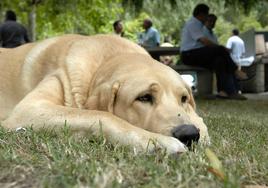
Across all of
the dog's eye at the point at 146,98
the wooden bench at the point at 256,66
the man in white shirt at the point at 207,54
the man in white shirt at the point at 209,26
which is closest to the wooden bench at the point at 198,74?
the man in white shirt at the point at 207,54

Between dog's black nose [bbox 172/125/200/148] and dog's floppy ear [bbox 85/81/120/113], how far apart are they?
0.64 meters

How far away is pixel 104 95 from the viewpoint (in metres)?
3.48

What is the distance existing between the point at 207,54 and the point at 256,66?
5.67 metres

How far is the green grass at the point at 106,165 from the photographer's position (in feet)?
6.43

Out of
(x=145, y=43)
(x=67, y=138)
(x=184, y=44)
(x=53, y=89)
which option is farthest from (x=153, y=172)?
(x=145, y=43)

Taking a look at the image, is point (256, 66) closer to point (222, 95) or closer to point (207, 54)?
point (222, 95)

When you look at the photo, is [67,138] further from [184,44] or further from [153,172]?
[184,44]

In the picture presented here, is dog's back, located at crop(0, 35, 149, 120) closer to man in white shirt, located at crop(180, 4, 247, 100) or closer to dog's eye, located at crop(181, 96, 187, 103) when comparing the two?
dog's eye, located at crop(181, 96, 187, 103)

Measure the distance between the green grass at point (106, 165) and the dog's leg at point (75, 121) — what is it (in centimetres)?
8

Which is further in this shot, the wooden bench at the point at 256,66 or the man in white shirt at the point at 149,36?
the wooden bench at the point at 256,66

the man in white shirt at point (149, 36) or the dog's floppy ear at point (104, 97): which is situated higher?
the dog's floppy ear at point (104, 97)

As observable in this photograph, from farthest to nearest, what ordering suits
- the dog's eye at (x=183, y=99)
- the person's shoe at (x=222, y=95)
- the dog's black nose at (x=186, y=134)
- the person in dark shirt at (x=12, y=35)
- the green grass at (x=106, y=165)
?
the person in dark shirt at (x=12, y=35) < the person's shoe at (x=222, y=95) < the dog's eye at (x=183, y=99) < the dog's black nose at (x=186, y=134) < the green grass at (x=106, y=165)

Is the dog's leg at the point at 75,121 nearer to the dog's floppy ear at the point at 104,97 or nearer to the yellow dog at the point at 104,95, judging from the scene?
the yellow dog at the point at 104,95

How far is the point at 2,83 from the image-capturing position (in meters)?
4.63
